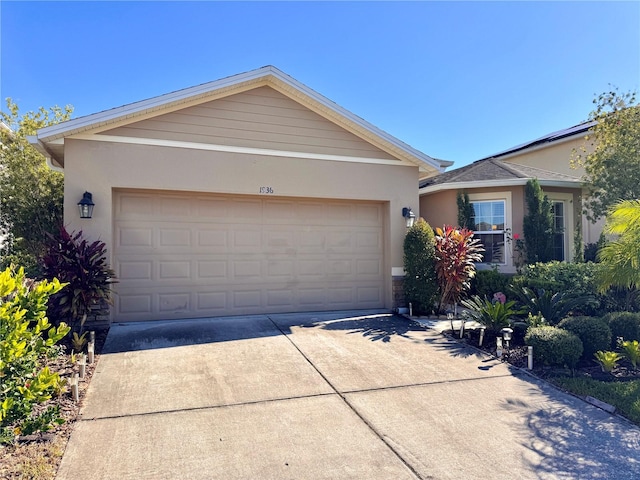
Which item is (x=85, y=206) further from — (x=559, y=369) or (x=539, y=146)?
(x=539, y=146)

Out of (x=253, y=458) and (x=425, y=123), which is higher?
(x=425, y=123)

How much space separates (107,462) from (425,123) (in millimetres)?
14132

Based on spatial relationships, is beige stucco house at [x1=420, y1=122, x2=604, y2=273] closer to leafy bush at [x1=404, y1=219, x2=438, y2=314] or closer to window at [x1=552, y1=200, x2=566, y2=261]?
window at [x1=552, y1=200, x2=566, y2=261]

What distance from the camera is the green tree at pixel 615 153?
9.52 meters

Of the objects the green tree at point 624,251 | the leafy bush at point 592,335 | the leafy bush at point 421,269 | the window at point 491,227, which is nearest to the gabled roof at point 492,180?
the window at point 491,227

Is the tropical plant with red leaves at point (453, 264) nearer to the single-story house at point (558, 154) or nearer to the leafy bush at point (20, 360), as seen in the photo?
the single-story house at point (558, 154)

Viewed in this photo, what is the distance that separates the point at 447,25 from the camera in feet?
30.5

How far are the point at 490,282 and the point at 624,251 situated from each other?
3.71m

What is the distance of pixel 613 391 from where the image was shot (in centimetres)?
481

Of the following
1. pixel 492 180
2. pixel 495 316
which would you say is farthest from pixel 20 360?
pixel 492 180

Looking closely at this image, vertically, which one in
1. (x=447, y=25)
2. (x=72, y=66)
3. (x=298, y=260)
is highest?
(x=447, y=25)

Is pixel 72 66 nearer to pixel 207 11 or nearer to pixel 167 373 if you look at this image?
pixel 207 11

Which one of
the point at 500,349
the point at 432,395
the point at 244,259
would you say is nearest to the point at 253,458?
the point at 432,395

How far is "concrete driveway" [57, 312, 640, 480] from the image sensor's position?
3.23 meters
